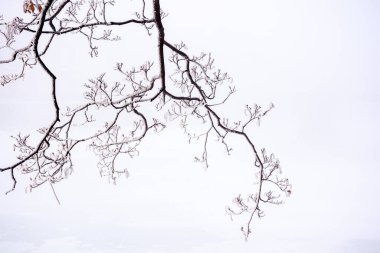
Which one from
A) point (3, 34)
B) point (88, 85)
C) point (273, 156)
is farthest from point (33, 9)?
point (273, 156)

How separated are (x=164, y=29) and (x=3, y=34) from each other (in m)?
1.67

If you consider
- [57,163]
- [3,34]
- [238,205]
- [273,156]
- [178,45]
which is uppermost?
[178,45]

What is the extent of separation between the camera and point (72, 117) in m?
4.31

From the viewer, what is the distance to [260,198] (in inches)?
182

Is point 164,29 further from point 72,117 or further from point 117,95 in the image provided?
point 72,117

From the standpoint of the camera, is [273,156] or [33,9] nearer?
[33,9]

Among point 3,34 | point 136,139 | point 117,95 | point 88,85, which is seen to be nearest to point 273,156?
point 136,139

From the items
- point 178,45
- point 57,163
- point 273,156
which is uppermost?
point 178,45

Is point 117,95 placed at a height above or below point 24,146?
above

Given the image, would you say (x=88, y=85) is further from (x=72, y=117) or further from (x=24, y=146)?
(x=24, y=146)

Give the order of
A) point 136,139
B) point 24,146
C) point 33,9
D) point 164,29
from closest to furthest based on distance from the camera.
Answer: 1. point 33,9
2. point 164,29
3. point 24,146
4. point 136,139

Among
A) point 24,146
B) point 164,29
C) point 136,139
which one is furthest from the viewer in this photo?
point 136,139

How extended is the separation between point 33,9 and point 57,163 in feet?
5.91

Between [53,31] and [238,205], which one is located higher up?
[53,31]
